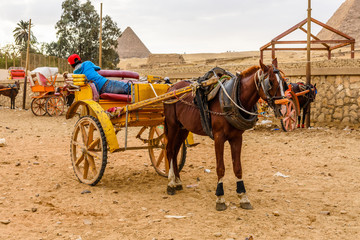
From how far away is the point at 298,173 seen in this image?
6250 millimetres

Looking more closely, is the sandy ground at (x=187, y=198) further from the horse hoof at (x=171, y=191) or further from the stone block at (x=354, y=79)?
the stone block at (x=354, y=79)

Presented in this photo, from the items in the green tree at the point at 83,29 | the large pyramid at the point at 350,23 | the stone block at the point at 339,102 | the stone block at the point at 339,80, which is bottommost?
the stone block at the point at 339,102

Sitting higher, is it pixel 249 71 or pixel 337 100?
pixel 249 71

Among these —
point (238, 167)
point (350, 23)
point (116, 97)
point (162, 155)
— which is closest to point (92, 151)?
point (116, 97)

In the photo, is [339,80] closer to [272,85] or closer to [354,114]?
[354,114]

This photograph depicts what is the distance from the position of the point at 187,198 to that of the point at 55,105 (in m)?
12.8

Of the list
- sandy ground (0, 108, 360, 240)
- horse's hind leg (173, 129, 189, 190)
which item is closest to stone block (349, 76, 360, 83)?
sandy ground (0, 108, 360, 240)

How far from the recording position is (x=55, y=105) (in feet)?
A: 53.5

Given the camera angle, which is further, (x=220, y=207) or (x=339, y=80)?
(x=339, y=80)

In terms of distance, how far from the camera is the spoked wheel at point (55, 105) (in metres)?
16.2

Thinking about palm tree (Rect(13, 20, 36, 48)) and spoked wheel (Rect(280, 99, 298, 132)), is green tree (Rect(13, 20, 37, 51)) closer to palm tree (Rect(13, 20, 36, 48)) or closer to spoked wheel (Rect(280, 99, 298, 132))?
palm tree (Rect(13, 20, 36, 48))

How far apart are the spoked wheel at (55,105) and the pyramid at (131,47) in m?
59.0

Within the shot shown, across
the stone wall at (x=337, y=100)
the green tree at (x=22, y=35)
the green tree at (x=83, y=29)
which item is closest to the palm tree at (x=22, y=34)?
the green tree at (x=22, y=35)

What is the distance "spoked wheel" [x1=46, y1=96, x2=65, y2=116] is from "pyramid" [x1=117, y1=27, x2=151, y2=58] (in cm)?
5904
